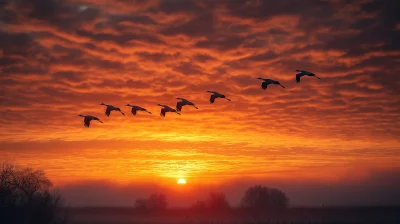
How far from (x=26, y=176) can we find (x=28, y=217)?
1255 cm

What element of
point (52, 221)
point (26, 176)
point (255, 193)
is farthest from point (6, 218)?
point (255, 193)

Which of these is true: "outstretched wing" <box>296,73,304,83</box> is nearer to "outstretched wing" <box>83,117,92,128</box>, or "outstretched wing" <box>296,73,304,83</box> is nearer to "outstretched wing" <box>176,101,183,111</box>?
"outstretched wing" <box>176,101,183,111</box>

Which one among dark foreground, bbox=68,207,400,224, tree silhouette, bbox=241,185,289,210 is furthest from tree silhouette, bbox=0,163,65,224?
tree silhouette, bbox=241,185,289,210

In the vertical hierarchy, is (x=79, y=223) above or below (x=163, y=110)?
below

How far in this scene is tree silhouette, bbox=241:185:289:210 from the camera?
119m

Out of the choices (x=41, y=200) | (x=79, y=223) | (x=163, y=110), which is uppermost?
(x=163, y=110)

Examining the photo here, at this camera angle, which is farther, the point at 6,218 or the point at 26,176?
the point at 26,176

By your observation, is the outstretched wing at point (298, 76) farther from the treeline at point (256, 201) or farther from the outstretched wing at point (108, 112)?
the treeline at point (256, 201)

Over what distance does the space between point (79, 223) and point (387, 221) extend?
2235 inches

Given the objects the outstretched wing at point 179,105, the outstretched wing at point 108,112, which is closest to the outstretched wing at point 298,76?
the outstretched wing at point 179,105

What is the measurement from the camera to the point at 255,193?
121938 millimetres

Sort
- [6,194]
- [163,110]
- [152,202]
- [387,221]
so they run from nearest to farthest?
[163,110]
[6,194]
[387,221]
[152,202]

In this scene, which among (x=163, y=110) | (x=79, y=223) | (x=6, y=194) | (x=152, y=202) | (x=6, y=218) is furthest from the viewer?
(x=152, y=202)

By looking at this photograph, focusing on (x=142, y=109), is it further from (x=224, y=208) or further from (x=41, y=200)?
(x=224, y=208)
